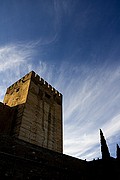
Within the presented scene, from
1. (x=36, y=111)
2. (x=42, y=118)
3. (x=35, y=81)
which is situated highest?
(x=35, y=81)

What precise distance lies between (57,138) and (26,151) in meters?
7.48

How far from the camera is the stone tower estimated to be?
1215 cm

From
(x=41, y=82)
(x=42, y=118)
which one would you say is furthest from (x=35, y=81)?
(x=42, y=118)

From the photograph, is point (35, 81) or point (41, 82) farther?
point (41, 82)

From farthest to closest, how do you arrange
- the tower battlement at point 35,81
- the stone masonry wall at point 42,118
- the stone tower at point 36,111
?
the tower battlement at point 35,81 → the stone masonry wall at point 42,118 → the stone tower at point 36,111

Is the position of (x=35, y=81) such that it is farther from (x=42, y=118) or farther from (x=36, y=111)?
(x=42, y=118)

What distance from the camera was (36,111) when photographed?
13.8m

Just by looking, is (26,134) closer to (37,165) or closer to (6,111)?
(6,111)

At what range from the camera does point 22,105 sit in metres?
13.2

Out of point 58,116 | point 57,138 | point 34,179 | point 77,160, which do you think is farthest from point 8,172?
point 58,116

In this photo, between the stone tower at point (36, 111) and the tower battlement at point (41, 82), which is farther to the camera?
the tower battlement at point (41, 82)

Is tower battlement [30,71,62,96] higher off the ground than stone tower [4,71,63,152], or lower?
higher

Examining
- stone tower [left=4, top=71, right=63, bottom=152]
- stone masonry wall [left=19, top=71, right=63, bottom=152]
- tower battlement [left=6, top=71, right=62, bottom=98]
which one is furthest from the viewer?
tower battlement [left=6, top=71, right=62, bottom=98]

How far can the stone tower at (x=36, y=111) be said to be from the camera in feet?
39.9
